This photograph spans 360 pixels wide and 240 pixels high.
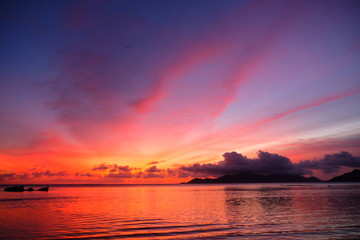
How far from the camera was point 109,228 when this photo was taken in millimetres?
35156

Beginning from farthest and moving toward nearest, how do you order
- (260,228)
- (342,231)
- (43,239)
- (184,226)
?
1. (184,226)
2. (260,228)
3. (342,231)
4. (43,239)

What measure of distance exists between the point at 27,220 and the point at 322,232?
43256mm

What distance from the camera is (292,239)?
27.7 m

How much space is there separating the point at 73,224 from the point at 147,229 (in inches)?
480

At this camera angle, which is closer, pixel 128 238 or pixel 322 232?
pixel 128 238

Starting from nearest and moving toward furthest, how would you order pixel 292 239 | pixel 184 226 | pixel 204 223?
pixel 292 239, pixel 184 226, pixel 204 223

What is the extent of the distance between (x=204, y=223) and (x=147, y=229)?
8947mm

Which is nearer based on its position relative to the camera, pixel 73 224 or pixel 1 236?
pixel 1 236

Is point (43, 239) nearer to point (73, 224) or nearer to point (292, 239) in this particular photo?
point (73, 224)

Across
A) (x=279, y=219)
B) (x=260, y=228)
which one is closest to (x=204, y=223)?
(x=260, y=228)

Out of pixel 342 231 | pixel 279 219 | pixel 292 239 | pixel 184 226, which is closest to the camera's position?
pixel 292 239

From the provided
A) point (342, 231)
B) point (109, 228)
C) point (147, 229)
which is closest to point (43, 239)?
point (109, 228)

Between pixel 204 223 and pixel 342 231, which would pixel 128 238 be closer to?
pixel 204 223

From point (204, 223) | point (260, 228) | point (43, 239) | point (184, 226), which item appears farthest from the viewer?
point (204, 223)
